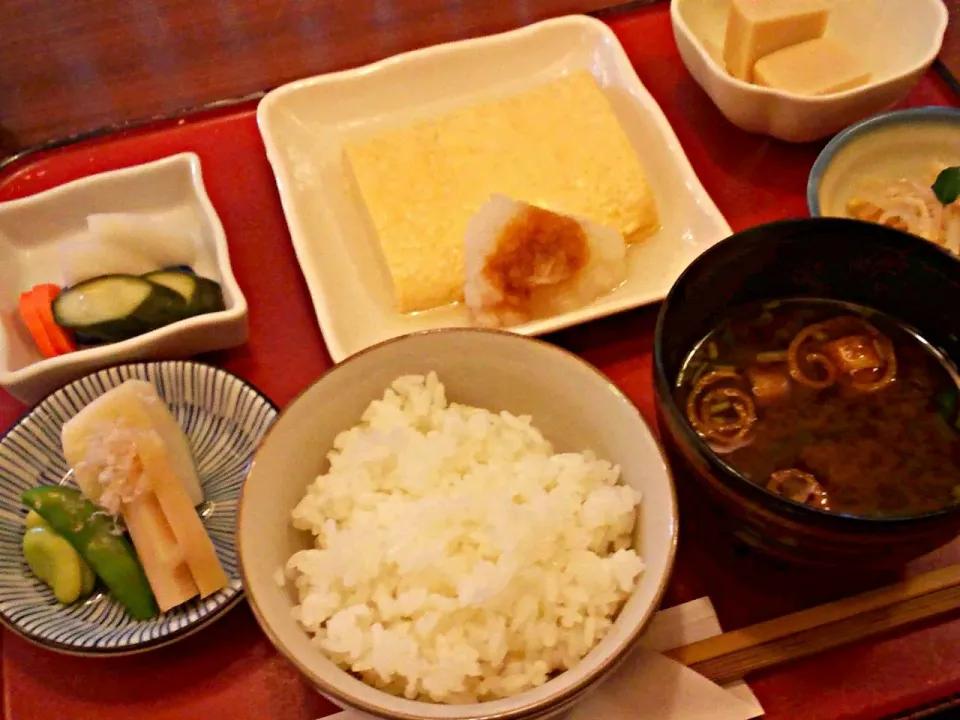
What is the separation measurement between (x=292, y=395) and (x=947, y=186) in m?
1.37

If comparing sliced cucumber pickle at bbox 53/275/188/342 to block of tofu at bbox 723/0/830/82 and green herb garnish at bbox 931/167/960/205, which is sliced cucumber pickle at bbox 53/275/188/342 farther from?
green herb garnish at bbox 931/167/960/205

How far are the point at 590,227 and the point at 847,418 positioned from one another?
0.66 metres

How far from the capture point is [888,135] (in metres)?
1.66

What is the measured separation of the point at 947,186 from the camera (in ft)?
5.21

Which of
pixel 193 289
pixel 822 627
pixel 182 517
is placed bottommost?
pixel 822 627

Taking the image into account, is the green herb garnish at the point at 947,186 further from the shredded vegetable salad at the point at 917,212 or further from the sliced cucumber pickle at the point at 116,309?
the sliced cucumber pickle at the point at 116,309

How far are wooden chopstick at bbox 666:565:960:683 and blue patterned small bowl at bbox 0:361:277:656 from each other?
0.73 m

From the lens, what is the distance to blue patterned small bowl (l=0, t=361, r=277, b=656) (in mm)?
1200

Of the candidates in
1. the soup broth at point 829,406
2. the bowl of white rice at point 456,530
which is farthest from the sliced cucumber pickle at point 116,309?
the soup broth at point 829,406

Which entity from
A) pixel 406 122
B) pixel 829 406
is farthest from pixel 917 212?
pixel 406 122

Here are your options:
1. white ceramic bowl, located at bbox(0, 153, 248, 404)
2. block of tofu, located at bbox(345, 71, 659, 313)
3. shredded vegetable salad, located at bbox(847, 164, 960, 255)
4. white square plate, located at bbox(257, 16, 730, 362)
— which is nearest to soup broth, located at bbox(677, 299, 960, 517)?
white square plate, located at bbox(257, 16, 730, 362)

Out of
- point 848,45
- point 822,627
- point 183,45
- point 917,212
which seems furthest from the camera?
point 183,45

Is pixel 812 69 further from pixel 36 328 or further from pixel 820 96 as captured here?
pixel 36 328

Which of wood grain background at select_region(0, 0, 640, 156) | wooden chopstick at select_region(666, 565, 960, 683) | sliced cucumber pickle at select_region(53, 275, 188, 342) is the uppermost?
wood grain background at select_region(0, 0, 640, 156)
